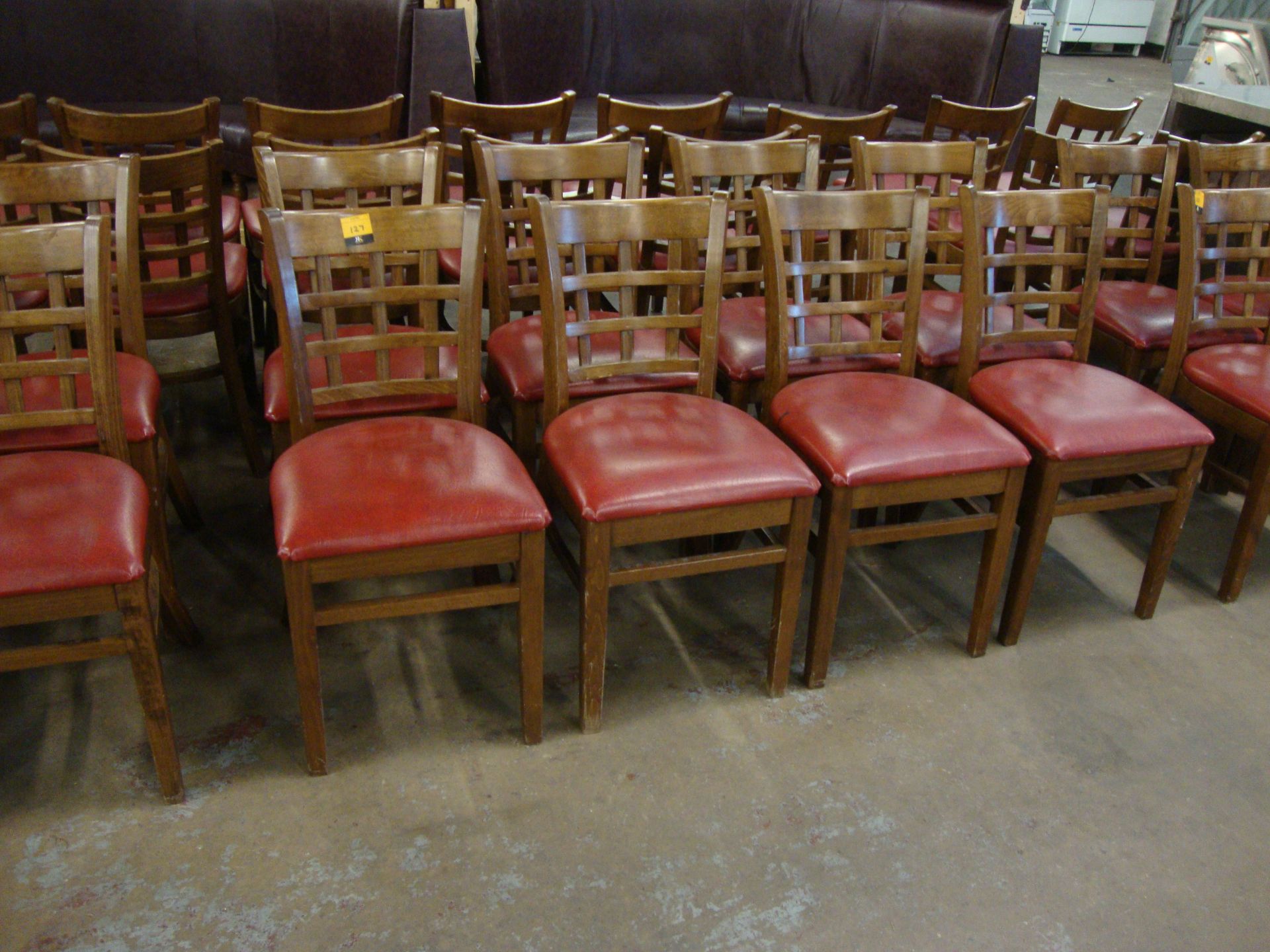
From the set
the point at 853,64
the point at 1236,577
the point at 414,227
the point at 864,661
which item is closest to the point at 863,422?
the point at 864,661

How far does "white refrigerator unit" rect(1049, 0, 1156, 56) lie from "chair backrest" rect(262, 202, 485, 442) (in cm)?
1251

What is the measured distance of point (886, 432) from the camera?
212cm

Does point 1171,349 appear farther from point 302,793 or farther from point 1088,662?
point 302,793

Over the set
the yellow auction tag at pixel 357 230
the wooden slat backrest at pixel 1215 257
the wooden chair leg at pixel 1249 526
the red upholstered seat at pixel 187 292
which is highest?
the yellow auction tag at pixel 357 230

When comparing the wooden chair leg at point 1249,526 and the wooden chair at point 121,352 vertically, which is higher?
the wooden chair at point 121,352

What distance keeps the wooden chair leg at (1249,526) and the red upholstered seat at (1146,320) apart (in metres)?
0.43

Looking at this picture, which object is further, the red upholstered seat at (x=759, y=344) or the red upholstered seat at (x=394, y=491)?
the red upholstered seat at (x=759, y=344)

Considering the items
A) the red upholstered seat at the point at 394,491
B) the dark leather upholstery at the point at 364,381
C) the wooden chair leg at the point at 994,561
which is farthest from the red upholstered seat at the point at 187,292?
the wooden chair leg at the point at 994,561

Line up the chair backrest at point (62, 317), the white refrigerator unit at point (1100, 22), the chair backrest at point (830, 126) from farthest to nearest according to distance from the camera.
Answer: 1. the white refrigerator unit at point (1100, 22)
2. the chair backrest at point (830, 126)
3. the chair backrest at point (62, 317)

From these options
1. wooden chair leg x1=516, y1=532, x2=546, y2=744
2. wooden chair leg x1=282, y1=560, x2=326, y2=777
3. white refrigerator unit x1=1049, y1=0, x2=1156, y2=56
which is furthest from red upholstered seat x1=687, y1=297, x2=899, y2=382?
white refrigerator unit x1=1049, y1=0, x2=1156, y2=56

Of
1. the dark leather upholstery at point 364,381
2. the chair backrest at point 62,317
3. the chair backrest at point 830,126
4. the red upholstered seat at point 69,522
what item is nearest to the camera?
the red upholstered seat at point 69,522

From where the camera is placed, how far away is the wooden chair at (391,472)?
1730mm

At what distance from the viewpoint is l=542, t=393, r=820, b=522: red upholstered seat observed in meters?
1.87

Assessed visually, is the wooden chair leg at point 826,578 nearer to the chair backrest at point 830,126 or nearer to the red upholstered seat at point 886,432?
the red upholstered seat at point 886,432
